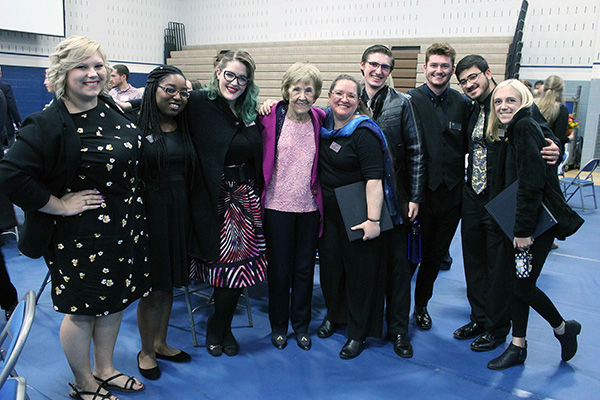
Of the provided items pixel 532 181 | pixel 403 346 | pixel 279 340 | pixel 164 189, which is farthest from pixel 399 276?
pixel 164 189

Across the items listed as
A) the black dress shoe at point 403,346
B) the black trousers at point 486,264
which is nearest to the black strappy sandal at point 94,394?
the black dress shoe at point 403,346

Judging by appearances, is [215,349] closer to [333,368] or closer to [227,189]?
[333,368]

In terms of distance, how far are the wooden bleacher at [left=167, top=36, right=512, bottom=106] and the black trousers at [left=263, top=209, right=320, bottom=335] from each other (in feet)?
24.0

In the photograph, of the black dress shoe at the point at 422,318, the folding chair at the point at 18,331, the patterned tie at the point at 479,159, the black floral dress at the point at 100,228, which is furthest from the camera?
the black dress shoe at the point at 422,318

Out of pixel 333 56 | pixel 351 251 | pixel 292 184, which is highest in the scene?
pixel 333 56

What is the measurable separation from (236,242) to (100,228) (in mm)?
760

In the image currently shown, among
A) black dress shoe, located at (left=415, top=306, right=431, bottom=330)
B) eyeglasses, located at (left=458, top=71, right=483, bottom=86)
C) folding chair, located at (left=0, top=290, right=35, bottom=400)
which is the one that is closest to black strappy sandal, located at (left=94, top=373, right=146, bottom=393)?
folding chair, located at (left=0, top=290, right=35, bottom=400)

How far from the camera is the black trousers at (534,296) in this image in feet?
7.66

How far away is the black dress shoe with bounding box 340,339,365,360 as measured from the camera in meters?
2.59

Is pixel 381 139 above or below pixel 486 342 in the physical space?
above

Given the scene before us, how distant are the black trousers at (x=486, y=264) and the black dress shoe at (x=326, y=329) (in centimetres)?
89

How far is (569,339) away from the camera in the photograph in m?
2.53

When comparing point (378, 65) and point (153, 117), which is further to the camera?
point (378, 65)

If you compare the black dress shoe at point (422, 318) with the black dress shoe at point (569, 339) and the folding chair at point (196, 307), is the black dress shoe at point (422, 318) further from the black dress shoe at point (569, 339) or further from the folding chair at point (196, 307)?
the folding chair at point (196, 307)
